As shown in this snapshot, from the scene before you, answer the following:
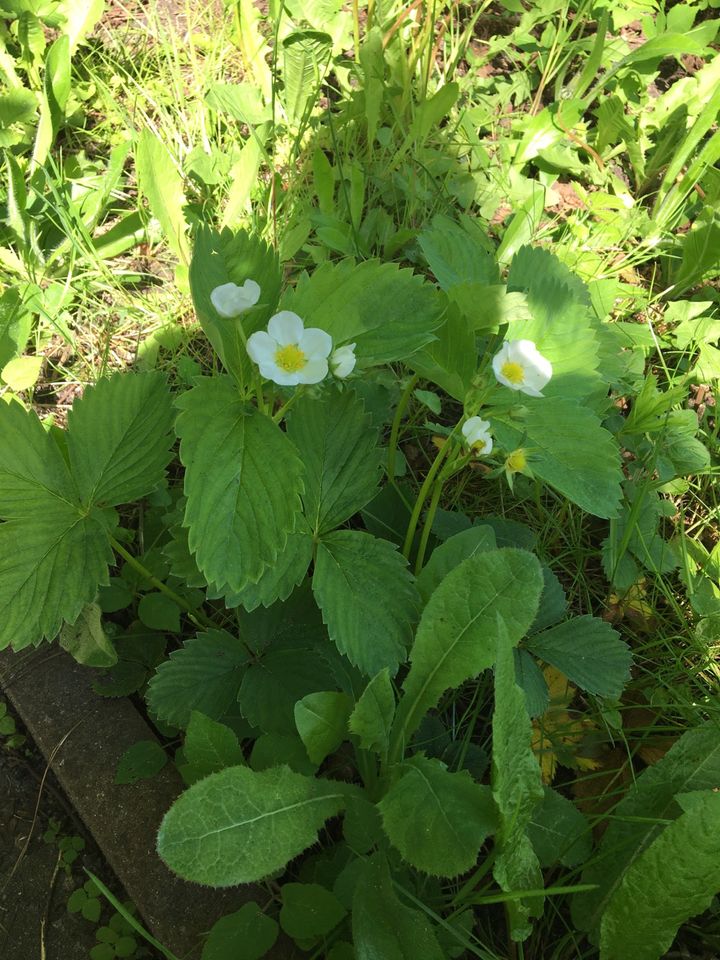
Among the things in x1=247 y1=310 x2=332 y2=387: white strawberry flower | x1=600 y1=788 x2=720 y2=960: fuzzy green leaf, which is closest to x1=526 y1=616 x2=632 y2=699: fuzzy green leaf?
x1=600 y1=788 x2=720 y2=960: fuzzy green leaf

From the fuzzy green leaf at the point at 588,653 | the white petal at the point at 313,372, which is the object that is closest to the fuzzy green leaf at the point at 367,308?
the white petal at the point at 313,372

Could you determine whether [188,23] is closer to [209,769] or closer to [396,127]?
[396,127]

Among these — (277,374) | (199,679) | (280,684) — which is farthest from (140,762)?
(277,374)

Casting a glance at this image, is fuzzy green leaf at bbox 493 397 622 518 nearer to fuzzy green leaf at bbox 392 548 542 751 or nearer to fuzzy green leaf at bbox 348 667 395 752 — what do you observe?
fuzzy green leaf at bbox 392 548 542 751

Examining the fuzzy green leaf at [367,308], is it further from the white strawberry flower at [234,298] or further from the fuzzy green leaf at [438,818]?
the fuzzy green leaf at [438,818]

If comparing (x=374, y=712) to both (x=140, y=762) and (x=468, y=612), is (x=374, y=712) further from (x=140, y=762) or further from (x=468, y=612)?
(x=140, y=762)

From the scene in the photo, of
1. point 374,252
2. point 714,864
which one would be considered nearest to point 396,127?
point 374,252

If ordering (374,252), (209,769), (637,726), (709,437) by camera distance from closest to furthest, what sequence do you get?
(209,769) → (637,726) → (709,437) → (374,252)
